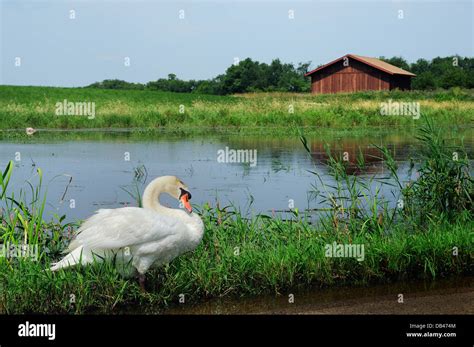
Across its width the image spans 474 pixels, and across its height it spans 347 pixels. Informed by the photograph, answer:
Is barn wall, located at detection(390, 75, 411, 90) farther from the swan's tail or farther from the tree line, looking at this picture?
the swan's tail

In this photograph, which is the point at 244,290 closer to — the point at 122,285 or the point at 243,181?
the point at 122,285

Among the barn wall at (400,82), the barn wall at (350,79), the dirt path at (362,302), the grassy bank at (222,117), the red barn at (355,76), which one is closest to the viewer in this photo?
the dirt path at (362,302)

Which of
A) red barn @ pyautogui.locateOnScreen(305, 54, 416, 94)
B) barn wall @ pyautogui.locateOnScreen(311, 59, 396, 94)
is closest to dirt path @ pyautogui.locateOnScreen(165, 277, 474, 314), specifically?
red barn @ pyautogui.locateOnScreen(305, 54, 416, 94)

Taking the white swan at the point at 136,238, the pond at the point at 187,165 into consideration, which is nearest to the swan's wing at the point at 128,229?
the white swan at the point at 136,238

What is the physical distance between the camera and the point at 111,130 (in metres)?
31.3

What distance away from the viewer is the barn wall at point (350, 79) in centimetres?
6369

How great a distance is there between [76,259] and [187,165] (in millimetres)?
10959

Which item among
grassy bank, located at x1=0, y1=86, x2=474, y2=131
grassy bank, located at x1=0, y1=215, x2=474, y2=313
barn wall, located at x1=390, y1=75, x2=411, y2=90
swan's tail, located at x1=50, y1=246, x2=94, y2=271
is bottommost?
grassy bank, located at x1=0, y1=215, x2=474, y2=313

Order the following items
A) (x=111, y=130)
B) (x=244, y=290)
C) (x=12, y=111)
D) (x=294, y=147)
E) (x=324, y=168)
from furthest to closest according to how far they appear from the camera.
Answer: (x=12, y=111) < (x=111, y=130) < (x=294, y=147) < (x=324, y=168) < (x=244, y=290)

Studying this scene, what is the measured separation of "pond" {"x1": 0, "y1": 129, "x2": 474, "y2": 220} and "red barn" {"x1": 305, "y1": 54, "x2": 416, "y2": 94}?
3465 centimetres

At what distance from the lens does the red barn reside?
6338cm

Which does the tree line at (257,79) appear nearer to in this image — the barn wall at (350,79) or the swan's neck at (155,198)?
the barn wall at (350,79)
